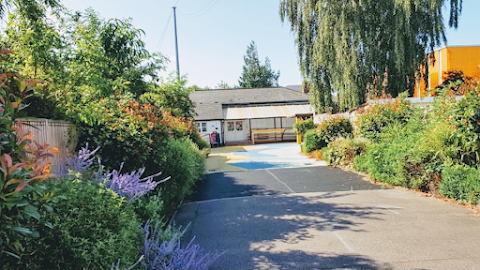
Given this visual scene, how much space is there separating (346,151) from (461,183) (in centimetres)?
598

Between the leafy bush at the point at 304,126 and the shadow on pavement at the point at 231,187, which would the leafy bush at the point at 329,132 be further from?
the shadow on pavement at the point at 231,187

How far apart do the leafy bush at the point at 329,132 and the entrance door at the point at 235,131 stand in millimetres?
16053

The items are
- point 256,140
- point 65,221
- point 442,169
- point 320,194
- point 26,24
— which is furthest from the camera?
point 256,140

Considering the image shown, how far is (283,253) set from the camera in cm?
423

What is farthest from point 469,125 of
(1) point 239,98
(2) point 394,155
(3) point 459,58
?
(1) point 239,98

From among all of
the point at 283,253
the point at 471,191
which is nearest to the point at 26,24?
the point at 283,253

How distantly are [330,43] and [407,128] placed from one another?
9.02 metres

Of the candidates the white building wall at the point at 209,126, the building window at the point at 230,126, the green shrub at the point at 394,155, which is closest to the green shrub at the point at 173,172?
the green shrub at the point at 394,155

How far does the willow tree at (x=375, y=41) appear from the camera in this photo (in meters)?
14.5

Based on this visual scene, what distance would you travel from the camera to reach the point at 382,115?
11.6 m

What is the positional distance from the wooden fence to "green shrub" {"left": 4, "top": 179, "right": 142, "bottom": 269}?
58.4 inches

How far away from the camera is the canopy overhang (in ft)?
97.5

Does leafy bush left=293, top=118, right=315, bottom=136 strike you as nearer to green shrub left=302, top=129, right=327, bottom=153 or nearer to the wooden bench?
green shrub left=302, top=129, right=327, bottom=153

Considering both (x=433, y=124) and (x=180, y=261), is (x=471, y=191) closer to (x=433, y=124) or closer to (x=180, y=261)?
(x=433, y=124)
